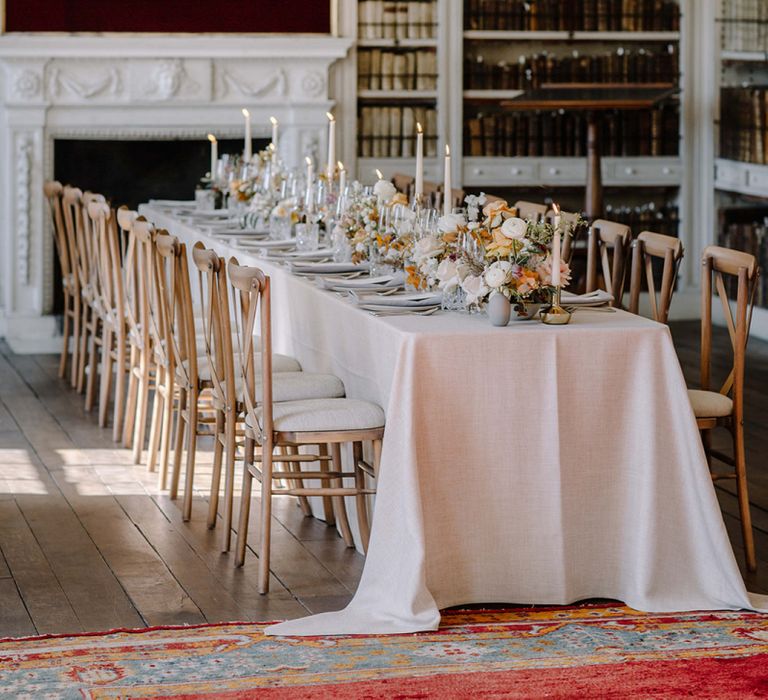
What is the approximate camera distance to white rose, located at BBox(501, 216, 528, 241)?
4.37 m

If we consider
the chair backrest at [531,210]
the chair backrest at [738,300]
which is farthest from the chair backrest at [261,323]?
the chair backrest at [531,210]

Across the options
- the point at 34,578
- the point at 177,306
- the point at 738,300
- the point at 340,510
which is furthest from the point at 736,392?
the point at 34,578

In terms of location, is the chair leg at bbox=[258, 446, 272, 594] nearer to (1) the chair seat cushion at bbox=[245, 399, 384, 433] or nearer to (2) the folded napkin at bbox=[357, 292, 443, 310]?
(1) the chair seat cushion at bbox=[245, 399, 384, 433]

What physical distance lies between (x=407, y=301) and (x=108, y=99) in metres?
5.12

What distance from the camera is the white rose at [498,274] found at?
435cm

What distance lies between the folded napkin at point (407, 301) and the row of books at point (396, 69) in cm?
539

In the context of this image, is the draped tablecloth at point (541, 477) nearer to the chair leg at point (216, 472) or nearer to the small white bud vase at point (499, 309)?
the small white bud vase at point (499, 309)

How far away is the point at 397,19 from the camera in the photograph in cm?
990

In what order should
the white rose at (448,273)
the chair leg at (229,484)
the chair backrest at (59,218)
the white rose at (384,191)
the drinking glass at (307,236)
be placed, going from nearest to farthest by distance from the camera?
the white rose at (448,273), the chair leg at (229,484), the white rose at (384,191), the drinking glass at (307,236), the chair backrest at (59,218)

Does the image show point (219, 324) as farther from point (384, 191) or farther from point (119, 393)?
point (119, 393)

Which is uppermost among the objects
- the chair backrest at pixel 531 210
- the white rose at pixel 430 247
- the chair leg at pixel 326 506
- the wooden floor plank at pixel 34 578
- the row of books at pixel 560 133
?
the row of books at pixel 560 133

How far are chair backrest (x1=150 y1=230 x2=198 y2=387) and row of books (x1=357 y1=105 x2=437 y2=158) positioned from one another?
4.39 m

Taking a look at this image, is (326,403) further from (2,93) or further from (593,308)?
(2,93)

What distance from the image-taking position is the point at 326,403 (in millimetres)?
4613
